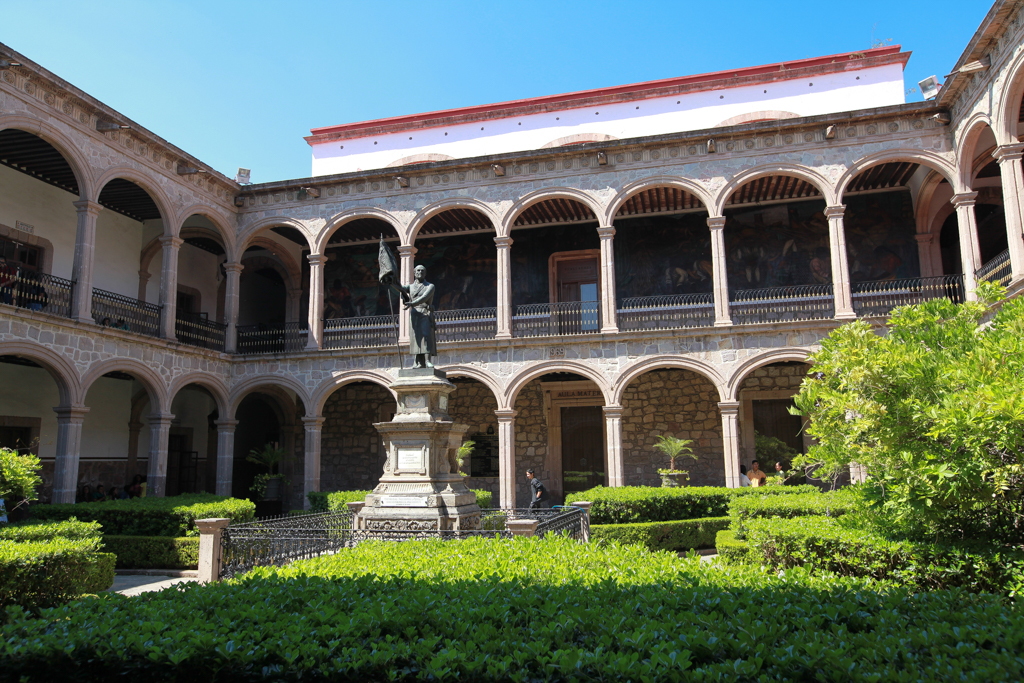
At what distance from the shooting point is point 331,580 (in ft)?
13.0

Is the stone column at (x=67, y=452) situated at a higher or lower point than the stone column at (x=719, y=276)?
lower

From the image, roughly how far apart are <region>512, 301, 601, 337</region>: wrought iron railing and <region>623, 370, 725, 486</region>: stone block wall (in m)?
1.94

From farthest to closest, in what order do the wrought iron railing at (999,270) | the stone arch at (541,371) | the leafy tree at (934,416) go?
the stone arch at (541,371)
the wrought iron railing at (999,270)
the leafy tree at (934,416)

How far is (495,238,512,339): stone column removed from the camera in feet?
50.5

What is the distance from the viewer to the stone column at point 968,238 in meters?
12.9

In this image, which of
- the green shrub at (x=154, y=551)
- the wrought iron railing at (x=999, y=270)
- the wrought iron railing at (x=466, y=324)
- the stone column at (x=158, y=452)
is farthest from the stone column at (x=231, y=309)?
the wrought iron railing at (x=999, y=270)

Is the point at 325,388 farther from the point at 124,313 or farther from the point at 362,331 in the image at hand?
the point at 124,313

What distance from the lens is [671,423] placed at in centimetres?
1681

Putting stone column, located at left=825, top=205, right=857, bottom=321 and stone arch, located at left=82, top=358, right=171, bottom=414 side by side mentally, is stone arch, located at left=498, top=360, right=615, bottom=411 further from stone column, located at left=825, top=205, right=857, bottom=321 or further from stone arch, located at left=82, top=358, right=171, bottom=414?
stone arch, located at left=82, top=358, right=171, bottom=414

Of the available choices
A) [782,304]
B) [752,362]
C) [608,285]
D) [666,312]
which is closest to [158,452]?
[608,285]

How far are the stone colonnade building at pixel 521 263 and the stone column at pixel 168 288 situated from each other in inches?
2.9

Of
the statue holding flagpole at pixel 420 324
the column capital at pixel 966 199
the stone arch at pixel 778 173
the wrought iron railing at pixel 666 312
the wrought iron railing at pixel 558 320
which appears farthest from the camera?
the wrought iron railing at pixel 558 320

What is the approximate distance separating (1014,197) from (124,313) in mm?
17061

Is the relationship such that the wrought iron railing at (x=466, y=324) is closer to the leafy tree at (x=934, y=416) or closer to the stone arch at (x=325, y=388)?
the stone arch at (x=325, y=388)
